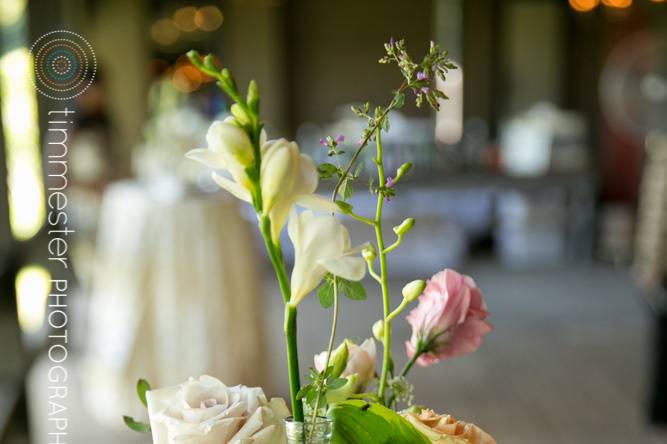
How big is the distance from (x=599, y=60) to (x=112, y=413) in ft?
20.4

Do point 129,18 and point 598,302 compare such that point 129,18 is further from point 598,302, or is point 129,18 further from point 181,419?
point 181,419

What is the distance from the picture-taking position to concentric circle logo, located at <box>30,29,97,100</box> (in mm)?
785

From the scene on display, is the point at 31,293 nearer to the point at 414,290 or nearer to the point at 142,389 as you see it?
the point at 142,389

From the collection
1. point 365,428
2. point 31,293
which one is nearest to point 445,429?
point 365,428

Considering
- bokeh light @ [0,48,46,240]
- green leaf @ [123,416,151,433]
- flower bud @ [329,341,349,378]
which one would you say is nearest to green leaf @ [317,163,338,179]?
flower bud @ [329,341,349,378]

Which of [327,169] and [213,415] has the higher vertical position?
[327,169]

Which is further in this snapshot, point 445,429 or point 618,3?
point 618,3

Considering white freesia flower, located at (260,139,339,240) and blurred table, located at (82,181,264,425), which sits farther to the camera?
blurred table, located at (82,181,264,425)

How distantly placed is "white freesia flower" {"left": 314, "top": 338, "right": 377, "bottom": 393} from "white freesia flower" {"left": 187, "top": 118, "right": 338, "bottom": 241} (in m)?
0.12

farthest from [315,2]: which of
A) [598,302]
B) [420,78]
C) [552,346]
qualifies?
[420,78]

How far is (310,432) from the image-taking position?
522 mm

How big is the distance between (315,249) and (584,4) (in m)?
7.84

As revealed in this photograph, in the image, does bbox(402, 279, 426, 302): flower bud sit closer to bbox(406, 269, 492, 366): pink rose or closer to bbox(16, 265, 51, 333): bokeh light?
bbox(406, 269, 492, 366): pink rose

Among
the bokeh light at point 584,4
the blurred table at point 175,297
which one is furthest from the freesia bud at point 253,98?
the bokeh light at point 584,4
